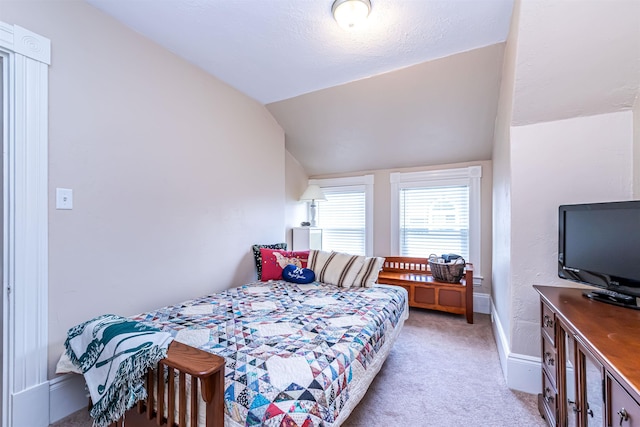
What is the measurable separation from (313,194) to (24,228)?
3.06 m

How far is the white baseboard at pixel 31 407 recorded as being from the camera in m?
1.51

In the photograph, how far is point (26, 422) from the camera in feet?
5.03

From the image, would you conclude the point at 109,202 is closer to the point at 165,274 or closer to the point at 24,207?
the point at 24,207

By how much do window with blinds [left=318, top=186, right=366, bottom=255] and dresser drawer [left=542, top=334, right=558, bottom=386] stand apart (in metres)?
2.64

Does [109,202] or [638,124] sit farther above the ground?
[638,124]

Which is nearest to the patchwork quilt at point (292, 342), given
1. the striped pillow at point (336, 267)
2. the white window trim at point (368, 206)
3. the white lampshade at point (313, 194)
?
the striped pillow at point (336, 267)

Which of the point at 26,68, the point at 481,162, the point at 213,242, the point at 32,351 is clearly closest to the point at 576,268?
the point at 481,162

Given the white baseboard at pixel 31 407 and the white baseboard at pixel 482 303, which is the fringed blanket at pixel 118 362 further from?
the white baseboard at pixel 482 303

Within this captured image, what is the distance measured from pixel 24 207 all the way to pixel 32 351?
800 millimetres

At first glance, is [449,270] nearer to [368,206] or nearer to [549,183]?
[368,206]

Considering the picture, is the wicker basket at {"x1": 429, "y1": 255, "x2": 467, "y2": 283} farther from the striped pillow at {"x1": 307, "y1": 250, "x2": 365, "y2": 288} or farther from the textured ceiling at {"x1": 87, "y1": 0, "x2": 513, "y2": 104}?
the textured ceiling at {"x1": 87, "y1": 0, "x2": 513, "y2": 104}

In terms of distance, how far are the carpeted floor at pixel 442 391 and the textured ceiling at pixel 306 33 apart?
251 centimetres

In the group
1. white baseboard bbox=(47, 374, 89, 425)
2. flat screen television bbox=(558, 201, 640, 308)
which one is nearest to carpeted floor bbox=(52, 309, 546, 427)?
white baseboard bbox=(47, 374, 89, 425)

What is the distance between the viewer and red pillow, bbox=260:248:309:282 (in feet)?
9.61
